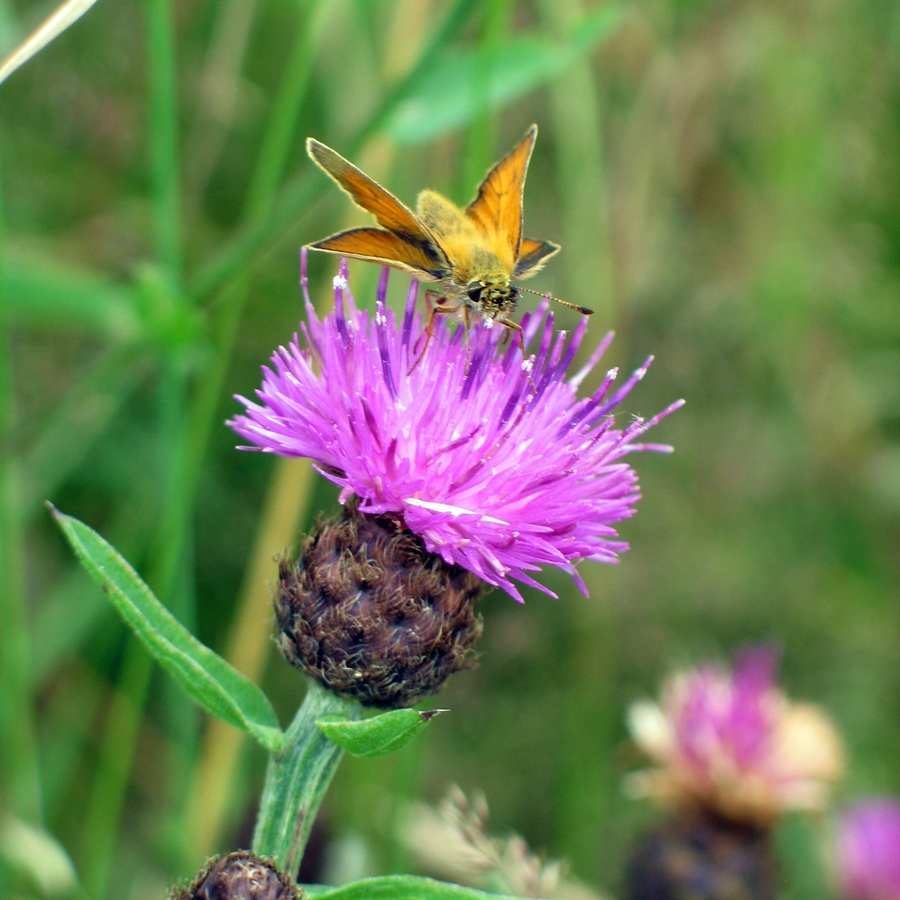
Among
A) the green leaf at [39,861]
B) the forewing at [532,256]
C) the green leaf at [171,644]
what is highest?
the forewing at [532,256]

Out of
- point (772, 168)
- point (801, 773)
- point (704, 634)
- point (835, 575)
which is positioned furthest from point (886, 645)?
point (772, 168)

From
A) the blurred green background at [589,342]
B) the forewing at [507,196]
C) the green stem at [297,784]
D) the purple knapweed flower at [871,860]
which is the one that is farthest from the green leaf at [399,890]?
the purple knapweed flower at [871,860]

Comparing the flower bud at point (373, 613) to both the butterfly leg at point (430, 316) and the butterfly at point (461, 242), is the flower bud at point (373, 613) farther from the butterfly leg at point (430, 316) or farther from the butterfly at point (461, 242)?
the butterfly at point (461, 242)

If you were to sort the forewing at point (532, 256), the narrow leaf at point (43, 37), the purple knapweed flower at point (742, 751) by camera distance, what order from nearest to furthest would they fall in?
the narrow leaf at point (43, 37) < the forewing at point (532, 256) < the purple knapweed flower at point (742, 751)

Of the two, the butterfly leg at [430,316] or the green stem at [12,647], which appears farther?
the green stem at [12,647]

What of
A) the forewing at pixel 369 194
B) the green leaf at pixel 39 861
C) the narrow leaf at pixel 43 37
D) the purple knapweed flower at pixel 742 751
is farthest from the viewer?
the purple knapweed flower at pixel 742 751

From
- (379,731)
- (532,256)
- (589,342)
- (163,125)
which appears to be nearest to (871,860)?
(589,342)

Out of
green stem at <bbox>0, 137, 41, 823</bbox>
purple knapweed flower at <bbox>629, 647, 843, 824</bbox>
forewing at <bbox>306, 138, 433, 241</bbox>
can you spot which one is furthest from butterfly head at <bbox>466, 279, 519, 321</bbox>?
purple knapweed flower at <bbox>629, 647, 843, 824</bbox>

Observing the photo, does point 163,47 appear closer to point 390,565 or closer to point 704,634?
point 390,565
